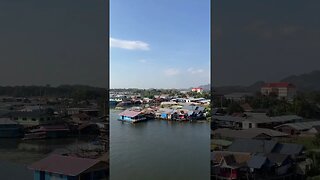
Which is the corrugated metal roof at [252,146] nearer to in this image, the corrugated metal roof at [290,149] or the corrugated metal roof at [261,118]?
the corrugated metal roof at [290,149]

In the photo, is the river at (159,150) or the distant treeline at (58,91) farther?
the river at (159,150)

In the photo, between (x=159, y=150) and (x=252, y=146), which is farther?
(x=159, y=150)

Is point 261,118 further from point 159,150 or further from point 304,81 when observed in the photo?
point 159,150

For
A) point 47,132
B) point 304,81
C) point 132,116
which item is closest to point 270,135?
point 304,81

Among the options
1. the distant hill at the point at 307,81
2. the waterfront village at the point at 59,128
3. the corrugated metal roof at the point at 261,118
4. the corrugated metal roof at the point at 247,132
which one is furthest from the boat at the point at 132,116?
the distant hill at the point at 307,81

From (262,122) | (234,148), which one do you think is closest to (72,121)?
(234,148)

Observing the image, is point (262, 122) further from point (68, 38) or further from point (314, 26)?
point (68, 38)

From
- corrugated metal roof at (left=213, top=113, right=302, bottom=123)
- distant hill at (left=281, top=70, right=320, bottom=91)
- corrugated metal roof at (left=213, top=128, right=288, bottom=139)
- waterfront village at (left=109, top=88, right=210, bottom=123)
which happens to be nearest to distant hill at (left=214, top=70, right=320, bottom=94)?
distant hill at (left=281, top=70, right=320, bottom=91)
